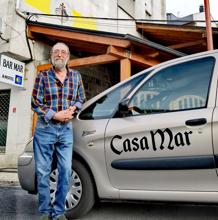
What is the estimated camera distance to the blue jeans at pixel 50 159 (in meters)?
2.84

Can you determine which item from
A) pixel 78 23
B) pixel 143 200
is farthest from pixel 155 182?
pixel 78 23

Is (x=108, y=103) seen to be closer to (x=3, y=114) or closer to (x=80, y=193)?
(x=80, y=193)

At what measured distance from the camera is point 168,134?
2789mm

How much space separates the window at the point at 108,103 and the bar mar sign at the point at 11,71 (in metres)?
5.28

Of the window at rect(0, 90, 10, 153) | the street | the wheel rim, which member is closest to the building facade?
the window at rect(0, 90, 10, 153)

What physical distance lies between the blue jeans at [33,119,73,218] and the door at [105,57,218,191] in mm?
434

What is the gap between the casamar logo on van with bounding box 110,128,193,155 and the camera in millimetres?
2715

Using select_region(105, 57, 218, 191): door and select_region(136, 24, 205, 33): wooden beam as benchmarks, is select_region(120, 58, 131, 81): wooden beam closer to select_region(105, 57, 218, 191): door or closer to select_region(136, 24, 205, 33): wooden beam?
select_region(136, 24, 205, 33): wooden beam

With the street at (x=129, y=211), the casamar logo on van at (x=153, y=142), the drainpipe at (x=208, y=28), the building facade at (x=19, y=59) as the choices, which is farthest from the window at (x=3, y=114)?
the casamar logo on van at (x=153, y=142)

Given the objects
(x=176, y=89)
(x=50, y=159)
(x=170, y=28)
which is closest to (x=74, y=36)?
(x=170, y=28)

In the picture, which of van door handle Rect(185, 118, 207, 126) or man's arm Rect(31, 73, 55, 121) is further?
man's arm Rect(31, 73, 55, 121)

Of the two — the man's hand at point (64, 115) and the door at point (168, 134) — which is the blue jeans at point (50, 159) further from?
the door at point (168, 134)

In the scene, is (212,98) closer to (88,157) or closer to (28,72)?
(88,157)

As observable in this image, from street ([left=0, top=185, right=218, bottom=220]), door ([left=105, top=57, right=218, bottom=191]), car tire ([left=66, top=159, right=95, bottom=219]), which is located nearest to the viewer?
door ([left=105, top=57, right=218, bottom=191])
